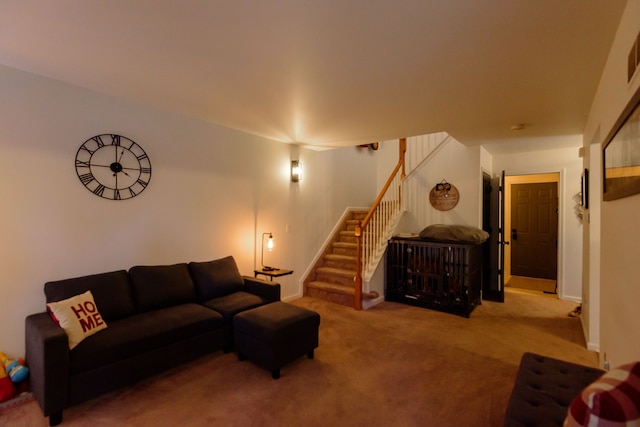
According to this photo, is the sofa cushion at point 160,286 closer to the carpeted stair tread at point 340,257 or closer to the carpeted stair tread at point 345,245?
the carpeted stair tread at point 340,257

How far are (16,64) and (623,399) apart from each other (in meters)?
3.85

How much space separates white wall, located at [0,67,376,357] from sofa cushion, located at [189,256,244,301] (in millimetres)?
267

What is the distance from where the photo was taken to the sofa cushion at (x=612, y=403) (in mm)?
792

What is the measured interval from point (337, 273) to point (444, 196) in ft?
7.12

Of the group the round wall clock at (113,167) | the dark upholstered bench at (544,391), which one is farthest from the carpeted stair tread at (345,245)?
the dark upholstered bench at (544,391)

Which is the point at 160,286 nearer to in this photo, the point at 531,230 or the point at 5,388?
the point at 5,388

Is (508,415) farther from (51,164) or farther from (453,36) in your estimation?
(51,164)

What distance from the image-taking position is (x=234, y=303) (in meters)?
3.13

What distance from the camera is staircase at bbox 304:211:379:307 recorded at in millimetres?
4539

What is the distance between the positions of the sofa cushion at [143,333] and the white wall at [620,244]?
2.87 meters

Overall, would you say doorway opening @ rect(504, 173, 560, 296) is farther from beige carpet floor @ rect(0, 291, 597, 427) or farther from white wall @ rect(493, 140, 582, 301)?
beige carpet floor @ rect(0, 291, 597, 427)

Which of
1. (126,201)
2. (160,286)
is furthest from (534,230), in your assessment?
(126,201)

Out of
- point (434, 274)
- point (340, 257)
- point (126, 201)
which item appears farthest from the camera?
point (340, 257)

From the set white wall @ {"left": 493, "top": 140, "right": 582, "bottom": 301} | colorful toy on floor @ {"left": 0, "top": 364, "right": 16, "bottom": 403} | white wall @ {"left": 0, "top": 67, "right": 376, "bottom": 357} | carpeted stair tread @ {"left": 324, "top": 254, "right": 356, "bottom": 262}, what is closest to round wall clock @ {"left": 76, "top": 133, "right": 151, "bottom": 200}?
white wall @ {"left": 0, "top": 67, "right": 376, "bottom": 357}
